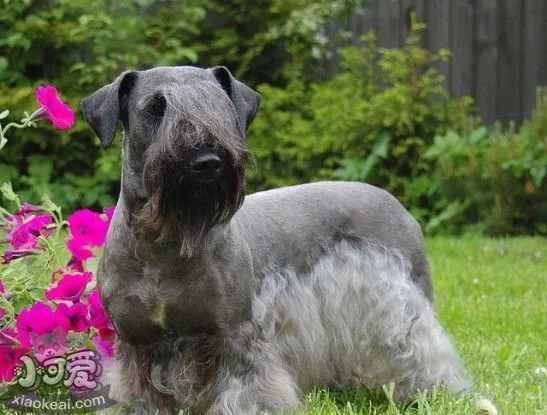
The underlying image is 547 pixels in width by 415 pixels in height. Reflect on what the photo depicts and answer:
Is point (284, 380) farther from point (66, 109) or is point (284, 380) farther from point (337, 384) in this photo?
point (66, 109)

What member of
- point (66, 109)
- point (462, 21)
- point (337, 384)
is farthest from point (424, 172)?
point (66, 109)

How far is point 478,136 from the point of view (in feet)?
30.6

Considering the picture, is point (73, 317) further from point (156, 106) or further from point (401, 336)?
point (401, 336)

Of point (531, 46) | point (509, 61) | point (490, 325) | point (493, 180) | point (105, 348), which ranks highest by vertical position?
point (105, 348)

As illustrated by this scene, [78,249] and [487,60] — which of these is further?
[487,60]

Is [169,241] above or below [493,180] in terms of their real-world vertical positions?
above

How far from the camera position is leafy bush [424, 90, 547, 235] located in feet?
29.1

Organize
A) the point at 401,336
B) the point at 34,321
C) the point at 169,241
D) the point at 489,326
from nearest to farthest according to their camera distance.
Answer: the point at 169,241 → the point at 34,321 → the point at 401,336 → the point at 489,326

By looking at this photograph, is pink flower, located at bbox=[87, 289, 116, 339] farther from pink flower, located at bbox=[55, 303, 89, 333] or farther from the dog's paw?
the dog's paw

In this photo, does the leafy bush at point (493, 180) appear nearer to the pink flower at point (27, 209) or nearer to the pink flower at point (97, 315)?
the pink flower at point (27, 209)

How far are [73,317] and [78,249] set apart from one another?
41 centimetres

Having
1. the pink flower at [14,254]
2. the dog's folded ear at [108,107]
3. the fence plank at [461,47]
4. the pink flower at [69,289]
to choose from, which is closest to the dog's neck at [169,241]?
the dog's folded ear at [108,107]

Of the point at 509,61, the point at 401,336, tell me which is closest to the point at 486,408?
the point at 401,336

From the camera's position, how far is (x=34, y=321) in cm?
360
